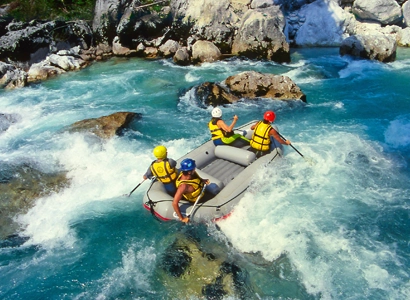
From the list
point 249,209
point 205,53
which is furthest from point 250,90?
point 249,209

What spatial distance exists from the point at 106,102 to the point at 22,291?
940cm

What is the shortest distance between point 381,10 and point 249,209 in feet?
60.2

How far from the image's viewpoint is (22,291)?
240 inches

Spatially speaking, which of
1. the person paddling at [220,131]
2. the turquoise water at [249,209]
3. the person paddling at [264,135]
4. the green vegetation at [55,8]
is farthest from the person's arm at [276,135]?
the green vegetation at [55,8]

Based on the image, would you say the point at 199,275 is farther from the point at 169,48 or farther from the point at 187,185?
the point at 169,48

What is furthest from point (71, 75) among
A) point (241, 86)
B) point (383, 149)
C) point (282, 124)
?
point (383, 149)

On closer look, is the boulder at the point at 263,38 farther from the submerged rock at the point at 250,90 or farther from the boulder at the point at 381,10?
the boulder at the point at 381,10

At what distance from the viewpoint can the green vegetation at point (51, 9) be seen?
21.2 meters

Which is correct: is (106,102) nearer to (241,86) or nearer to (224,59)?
(241,86)

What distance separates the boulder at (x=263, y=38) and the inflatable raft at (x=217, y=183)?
10228 mm

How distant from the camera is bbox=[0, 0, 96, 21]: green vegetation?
2123cm

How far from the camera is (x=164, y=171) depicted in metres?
6.94

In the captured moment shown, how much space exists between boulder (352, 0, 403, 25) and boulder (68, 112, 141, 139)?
16523 millimetres

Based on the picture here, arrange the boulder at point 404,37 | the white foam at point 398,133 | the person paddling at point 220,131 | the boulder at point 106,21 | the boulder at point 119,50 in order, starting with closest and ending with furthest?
1. the person paddling at point 220,131
2. the white foam at point 398,133
3. the boulder at point 404,37
4. the boulder at point 119,50
5. the boulder at point 106,21
